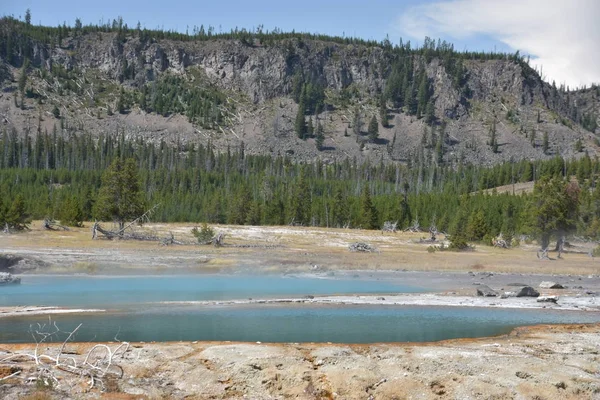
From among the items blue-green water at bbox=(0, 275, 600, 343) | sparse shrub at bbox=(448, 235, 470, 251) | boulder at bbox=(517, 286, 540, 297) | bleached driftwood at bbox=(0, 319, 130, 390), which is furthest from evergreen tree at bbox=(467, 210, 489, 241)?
bleached driftwood at bbox=(0, 319, 130, 390)

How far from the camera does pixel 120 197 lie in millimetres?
64812

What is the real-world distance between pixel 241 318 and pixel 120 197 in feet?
142

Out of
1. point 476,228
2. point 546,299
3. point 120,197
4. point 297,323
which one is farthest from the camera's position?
point 476,228

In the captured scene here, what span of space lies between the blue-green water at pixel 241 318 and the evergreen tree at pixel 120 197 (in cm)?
2777

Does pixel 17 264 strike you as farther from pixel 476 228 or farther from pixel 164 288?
pixel 476 228

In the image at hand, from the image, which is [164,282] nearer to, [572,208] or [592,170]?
[572,208]

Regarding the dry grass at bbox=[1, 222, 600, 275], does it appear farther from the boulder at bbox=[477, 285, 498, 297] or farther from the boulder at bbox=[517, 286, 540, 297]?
the boulder at bbox=[517, 286, 540, 297]

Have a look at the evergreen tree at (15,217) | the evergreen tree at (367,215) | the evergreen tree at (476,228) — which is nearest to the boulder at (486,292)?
the evergreen tree at (476,228)

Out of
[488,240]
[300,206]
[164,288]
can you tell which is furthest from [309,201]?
[164,288]

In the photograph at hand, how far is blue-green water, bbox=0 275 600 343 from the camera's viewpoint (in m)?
21.6

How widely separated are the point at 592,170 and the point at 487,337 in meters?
167

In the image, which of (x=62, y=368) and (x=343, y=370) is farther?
(x=343, y=370)

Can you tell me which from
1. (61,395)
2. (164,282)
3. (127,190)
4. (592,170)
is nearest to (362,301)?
(164,282)

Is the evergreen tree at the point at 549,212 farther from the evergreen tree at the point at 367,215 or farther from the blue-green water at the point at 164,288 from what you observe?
the evergreen tree at the point at 367,215
